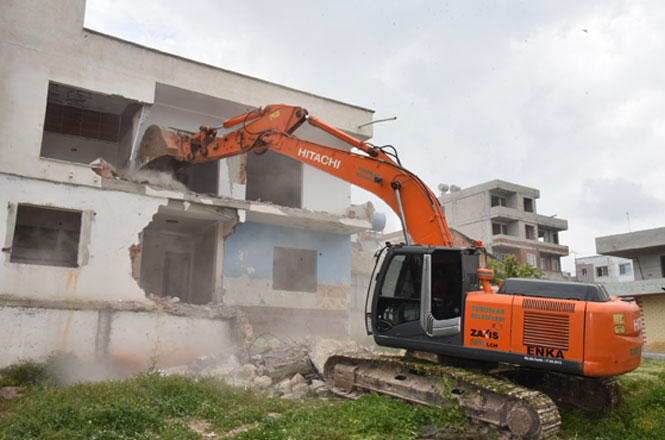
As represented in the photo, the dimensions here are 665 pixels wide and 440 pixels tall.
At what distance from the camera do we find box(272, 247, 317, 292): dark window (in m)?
18.4

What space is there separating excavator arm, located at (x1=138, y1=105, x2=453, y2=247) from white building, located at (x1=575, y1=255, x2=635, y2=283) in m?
64.0

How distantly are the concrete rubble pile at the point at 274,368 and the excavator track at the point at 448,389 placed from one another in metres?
0.84

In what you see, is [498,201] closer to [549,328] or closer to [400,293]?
[400,293]

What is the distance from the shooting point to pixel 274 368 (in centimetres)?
1279

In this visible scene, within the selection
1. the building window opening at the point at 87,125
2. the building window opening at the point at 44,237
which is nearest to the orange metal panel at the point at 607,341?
the building window opening at the point at 87,125

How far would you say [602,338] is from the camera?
23.8 ft

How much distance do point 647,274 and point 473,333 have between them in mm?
23963

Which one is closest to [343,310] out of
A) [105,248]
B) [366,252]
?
[105,248]

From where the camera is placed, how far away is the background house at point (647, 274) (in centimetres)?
2373

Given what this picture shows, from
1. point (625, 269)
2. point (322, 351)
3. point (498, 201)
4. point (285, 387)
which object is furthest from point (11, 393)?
point (625, 269)

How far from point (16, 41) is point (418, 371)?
13048 mm

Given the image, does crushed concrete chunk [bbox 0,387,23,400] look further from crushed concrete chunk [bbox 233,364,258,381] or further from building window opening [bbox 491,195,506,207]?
building window opening [bbox 491,195,506,207]

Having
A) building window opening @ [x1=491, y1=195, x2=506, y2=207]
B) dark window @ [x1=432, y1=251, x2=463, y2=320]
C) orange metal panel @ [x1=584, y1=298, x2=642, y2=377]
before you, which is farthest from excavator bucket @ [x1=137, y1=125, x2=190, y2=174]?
building window opening @ [x1=491, y1=195, x2=506, y2=207]

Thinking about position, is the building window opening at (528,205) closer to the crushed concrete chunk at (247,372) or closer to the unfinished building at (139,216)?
the unfinished building at (139,216)
